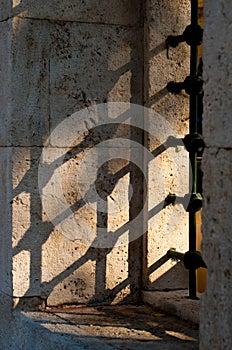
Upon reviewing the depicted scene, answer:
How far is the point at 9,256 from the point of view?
4246mm

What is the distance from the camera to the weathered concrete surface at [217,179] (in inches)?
113

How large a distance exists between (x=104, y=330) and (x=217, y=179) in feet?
3.87

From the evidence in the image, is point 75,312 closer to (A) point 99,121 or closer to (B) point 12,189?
(B) point 12,189

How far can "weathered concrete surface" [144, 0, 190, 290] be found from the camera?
14.2 feet

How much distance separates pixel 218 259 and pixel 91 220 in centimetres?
147

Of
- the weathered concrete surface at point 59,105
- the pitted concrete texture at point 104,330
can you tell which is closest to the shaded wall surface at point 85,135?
the weathered concrete surface at point 59,105

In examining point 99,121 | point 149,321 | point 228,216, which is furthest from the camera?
point 99,121

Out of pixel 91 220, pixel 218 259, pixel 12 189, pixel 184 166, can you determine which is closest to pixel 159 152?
pixel 184 166

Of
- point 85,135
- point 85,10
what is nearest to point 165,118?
point 85,135

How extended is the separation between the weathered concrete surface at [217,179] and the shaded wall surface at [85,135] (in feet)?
4.36

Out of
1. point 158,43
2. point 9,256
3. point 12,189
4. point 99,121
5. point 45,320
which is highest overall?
point 158,43

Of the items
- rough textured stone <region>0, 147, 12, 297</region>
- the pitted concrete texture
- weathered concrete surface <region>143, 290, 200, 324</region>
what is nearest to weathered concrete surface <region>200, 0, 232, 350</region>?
the pitted concrete texture

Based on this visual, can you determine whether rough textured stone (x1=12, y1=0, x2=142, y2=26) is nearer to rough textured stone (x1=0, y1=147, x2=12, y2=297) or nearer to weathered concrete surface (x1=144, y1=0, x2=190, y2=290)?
weathered concrete surface (x1=144, y1=0, x2=190, y2=290)

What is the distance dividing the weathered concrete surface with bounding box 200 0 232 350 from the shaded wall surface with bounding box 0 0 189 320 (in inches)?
52.3
